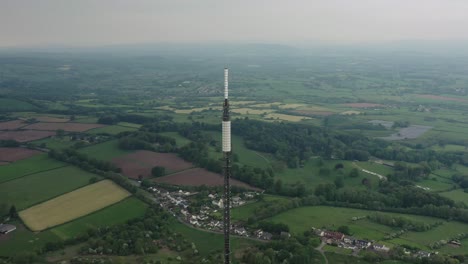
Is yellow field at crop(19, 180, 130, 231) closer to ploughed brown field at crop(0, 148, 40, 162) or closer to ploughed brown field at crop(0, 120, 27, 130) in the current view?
ploughed brown field at crop(0, 148, 40, 162)

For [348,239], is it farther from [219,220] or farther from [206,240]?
[206,240]

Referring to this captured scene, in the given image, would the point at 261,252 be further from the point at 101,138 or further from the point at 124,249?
the point at 101,138

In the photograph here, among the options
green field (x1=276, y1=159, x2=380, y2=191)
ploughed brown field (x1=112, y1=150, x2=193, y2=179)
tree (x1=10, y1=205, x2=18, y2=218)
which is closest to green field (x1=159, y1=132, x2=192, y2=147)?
ploughed brown field (x1=112, y1=150, x2=193, y2=179)

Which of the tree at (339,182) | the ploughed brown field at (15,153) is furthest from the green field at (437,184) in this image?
the ploughed brown field at (15,153)

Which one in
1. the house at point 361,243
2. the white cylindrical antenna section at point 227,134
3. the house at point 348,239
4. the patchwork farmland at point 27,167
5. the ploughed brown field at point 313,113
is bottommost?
the house at point 348,239

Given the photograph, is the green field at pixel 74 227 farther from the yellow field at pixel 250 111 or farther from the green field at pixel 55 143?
the yellow field at pixel 250 111

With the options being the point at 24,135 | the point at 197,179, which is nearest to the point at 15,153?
the point at 24,135
